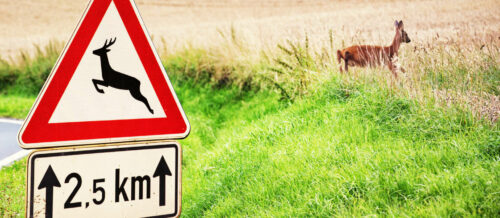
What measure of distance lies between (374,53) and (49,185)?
176 inches

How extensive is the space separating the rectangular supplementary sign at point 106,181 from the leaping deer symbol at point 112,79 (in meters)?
0.29

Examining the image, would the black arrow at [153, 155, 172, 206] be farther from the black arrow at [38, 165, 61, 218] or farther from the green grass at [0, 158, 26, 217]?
the green grass at [0, 158, 26, 217]

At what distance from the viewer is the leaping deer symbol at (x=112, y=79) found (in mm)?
2422

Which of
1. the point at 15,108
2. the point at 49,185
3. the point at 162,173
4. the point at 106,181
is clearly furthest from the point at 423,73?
the point at 15,108

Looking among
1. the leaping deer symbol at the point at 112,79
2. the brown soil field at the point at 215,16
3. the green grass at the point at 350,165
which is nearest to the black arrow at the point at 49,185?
the leaping deer symbol at the point at 112,79

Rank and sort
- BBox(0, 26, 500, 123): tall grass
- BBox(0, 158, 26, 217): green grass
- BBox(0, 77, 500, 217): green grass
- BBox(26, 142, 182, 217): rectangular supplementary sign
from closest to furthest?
BBox(26, 142, 182, 217): rectangular supplementary sign, BBox(0, 77, 500, 217): green grass, BBox(0, 158, 26, 217): green grass, BBox(0, 26, 500, 123): tall grass

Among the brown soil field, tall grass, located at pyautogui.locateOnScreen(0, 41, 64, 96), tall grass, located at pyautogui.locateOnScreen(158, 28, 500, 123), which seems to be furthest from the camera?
tall grass, located at pyautogui.locateOnScreen(0, 41, 64, 96)

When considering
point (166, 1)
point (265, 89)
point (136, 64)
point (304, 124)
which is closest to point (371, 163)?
point (304, 124)

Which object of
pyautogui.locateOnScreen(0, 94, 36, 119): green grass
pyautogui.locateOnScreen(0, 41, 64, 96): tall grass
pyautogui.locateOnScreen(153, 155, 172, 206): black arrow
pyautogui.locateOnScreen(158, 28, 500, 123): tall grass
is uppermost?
pyautogui.locateOnScreen(158, 28, 500, 123): tall grass

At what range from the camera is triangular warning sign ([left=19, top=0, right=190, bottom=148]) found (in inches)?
91.7

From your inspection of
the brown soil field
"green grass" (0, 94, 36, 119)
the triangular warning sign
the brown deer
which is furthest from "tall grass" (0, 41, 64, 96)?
the triangular warning sign

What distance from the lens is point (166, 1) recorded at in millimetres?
50812

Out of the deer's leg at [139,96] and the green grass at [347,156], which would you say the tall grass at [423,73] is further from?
the deer's leg at [139,96]

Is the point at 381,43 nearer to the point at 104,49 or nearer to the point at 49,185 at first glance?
the point at 104,49
